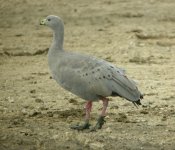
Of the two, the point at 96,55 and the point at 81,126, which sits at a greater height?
the point at 81,126

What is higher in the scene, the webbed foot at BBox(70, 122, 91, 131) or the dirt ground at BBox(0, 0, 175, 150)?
the webbed foot at BBox(70, 122, 91, 131)

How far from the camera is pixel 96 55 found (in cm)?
1393

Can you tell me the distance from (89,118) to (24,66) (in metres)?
4.53

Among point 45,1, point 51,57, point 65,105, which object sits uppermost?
point 51,57

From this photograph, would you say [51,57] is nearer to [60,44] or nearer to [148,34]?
[60,44]

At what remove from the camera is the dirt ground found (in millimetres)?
7992

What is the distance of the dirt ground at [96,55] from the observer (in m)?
7.99

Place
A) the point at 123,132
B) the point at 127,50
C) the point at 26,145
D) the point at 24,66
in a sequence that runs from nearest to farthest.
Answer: the point at 26,145, the point at 123,132, the point at 24,66, the point at 127,50

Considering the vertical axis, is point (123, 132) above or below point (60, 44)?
below

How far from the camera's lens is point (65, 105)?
31.9ft

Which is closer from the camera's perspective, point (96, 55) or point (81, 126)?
point (81, 126)

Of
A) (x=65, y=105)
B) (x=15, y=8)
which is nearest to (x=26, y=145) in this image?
(x=65, y=105)

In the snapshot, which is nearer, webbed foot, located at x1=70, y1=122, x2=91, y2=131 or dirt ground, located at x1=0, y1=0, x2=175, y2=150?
dirt ground, located at x1=0, y1=0, x2=175, y2=150

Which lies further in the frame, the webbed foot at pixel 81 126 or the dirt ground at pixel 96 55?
the webbed foot at pixel 81 126
